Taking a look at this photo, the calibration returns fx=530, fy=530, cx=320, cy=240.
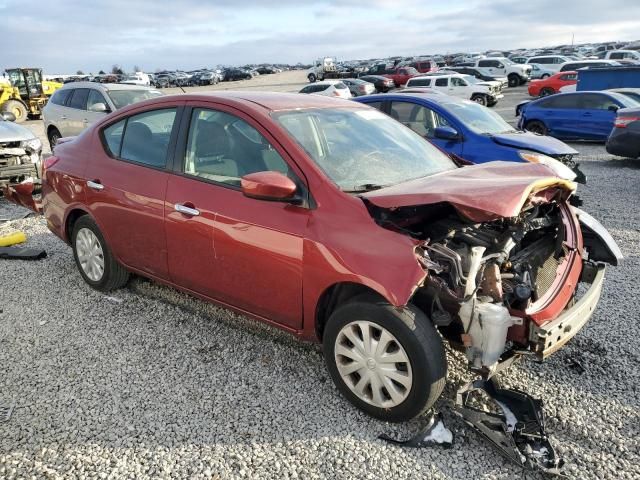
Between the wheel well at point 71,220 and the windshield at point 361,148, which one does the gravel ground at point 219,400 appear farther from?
the windshield at point 361,148

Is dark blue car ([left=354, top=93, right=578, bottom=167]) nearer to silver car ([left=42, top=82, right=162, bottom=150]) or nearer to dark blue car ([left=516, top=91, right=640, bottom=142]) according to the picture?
silver car ([left=42, top=82, right=162, bottom=150])

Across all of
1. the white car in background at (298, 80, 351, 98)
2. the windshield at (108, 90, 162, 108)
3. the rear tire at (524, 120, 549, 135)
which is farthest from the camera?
the white car in background at (298, 80, 351, 98)

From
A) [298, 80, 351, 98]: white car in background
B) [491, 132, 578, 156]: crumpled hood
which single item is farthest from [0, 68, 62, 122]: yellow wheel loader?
[491, 132, 578, 156]: crumpled hood

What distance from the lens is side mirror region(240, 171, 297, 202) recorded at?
2912 millimetres

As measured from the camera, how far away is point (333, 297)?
3.05 meters

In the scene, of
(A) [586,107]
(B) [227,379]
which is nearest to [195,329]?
(B) [227,379]

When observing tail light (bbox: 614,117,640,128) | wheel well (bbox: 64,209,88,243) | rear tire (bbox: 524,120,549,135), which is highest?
tail light (bbox: 614,117,640,128)

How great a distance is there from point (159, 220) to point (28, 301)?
1.74 metres

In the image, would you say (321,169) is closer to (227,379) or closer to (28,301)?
(227,379)

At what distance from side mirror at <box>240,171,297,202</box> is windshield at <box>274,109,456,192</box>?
281mm

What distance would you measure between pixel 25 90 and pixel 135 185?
81.3ft

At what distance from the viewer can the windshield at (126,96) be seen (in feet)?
34.2

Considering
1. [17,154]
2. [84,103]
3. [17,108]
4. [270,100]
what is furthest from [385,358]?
[17,108]

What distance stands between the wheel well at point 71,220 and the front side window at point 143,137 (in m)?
0.70
